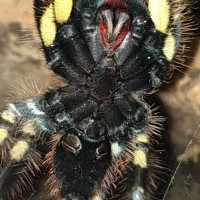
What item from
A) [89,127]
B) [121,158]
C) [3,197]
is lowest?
[3,197]

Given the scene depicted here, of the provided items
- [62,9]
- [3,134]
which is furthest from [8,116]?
[62,9]

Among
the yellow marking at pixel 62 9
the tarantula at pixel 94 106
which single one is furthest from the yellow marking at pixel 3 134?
the yellow marking at pixel 62 9

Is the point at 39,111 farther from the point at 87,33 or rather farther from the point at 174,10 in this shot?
the point at 174,10

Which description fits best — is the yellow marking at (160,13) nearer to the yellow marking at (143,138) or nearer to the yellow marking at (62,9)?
the yellow marking at (62,9)

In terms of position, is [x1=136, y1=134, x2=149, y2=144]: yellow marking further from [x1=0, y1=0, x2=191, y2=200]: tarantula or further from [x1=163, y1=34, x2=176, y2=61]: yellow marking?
[x1=163, y1=34, x2=176, y2=61]: yellow marking

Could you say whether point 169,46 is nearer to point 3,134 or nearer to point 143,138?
point 143,138

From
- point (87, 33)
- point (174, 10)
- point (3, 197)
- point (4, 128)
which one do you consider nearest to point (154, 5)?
point (174, 10)

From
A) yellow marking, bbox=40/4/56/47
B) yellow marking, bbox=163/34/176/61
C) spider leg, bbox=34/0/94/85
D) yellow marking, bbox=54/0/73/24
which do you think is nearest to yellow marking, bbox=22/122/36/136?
spider leg, bbox=34/0/94/85

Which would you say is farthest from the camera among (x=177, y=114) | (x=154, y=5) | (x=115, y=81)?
(x=177, y=114)
